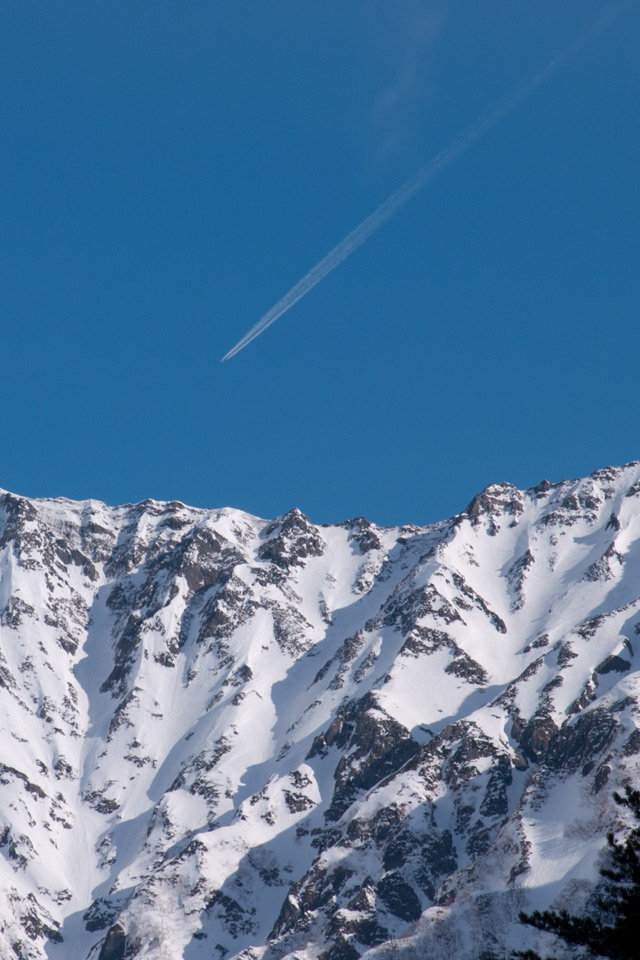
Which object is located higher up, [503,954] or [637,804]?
[503,954]

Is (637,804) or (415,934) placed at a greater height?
(415,934)

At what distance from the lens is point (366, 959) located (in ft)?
645

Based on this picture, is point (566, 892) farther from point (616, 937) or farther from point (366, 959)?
point (616, 937)

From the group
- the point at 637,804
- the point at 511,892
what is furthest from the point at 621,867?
the point at 511,892

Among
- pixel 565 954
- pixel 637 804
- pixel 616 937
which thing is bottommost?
pixel 616 937

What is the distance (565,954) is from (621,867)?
142 metres

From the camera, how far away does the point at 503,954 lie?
185125mm

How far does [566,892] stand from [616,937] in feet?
503

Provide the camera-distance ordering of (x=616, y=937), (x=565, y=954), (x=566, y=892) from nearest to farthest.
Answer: (x=616, y=937) → (x=565, y=954) → (x=566, y=892)

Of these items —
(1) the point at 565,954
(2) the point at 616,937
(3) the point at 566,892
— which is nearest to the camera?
(2) the point at 616,937

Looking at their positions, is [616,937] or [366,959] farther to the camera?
[366,959]

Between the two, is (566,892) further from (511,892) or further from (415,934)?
(415,934)

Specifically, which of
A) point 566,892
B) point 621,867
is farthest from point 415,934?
point 621,867

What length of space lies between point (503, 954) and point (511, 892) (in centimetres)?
1357
